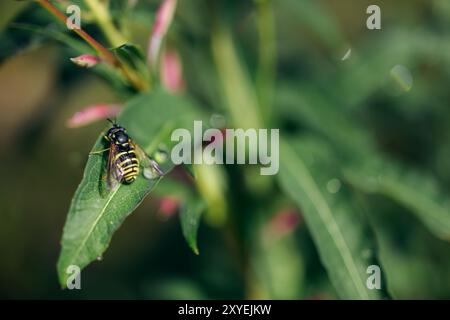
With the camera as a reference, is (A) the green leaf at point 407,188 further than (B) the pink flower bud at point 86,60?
Yes

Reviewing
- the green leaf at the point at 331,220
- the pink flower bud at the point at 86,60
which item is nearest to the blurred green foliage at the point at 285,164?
the green leaf at the point at 331,220

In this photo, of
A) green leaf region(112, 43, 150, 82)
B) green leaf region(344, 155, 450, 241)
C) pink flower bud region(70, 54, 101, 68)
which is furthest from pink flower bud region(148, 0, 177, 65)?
Answer: green leaf region(344, 155, 450, 241)

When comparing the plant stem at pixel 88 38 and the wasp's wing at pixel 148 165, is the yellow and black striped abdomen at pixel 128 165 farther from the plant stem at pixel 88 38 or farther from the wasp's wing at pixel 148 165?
the plant stem at pixel 88 38

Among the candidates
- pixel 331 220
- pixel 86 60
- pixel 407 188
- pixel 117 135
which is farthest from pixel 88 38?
pixel 407 188

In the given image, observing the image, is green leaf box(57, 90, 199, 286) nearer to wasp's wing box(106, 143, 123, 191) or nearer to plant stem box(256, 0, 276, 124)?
wasp's wing box(106, 143, 123, 191)

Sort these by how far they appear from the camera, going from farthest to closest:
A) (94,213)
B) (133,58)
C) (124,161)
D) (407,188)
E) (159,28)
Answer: (407,188), (159,28), (133,58), (124,161), (94,213)

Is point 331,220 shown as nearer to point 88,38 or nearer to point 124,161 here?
point 124,161

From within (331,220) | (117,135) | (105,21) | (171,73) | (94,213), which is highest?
(171,73)
